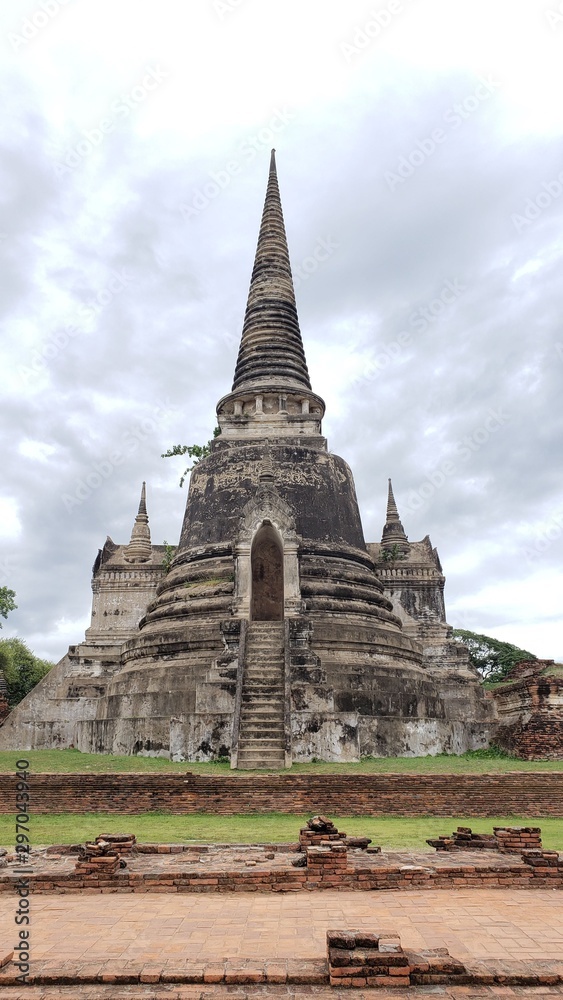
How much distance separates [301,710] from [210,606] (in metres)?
4.71

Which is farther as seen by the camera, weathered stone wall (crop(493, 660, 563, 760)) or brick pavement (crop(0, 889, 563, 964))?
weathered stone wall (crop(493, 660, 563, 760))

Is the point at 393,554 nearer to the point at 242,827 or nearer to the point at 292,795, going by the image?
the point at 292,795

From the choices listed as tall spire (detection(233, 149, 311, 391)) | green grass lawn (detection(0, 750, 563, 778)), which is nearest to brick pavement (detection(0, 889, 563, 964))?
green grass lawn (detection(0, 750, 563, 778))

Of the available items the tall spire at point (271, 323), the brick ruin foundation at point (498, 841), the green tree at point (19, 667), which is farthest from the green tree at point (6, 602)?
the brick ruin foundation at point (498, 841)

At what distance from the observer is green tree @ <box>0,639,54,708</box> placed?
45.6 meters

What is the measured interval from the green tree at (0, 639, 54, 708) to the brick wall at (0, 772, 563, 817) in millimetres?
35155

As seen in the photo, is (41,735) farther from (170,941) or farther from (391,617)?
(170,941)

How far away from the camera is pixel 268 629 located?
1686 cm

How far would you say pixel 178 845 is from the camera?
7348mm

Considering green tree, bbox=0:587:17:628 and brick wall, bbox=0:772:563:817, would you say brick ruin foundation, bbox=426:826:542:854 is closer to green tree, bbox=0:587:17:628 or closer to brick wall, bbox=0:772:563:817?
brick wall, bbox=0:772:563:817

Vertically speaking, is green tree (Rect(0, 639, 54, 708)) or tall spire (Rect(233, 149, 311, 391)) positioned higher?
tall spire (Rect(233, 149, 311, 391))

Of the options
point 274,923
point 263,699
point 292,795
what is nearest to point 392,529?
point 263,699

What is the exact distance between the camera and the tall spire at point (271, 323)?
24.8 meters

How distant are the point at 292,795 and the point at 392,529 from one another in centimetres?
2114
